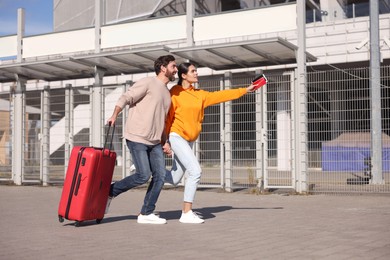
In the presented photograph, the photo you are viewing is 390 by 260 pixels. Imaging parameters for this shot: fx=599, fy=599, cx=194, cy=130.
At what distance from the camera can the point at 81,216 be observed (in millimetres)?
6828

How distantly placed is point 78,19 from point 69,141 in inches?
612

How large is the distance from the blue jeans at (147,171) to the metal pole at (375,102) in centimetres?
713

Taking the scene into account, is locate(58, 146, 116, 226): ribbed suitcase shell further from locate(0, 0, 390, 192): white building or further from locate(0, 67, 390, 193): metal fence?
locate(0, 67, 390, 193): metal fence

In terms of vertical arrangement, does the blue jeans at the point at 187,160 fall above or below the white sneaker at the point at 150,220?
above

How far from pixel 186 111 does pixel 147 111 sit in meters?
0.54

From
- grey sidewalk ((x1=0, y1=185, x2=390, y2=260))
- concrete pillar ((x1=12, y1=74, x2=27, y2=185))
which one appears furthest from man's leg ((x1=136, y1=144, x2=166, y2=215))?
concrete pillar ((x1=12, y1=74, x2=27, y2=185))

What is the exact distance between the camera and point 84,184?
686 cm

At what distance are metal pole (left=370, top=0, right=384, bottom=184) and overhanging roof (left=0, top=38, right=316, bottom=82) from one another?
1611mm

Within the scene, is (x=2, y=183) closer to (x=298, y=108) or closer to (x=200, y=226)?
(x=298, y=108)

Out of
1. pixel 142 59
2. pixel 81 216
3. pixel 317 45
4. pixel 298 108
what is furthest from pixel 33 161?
pixel 317 45

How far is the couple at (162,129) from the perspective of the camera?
710cm

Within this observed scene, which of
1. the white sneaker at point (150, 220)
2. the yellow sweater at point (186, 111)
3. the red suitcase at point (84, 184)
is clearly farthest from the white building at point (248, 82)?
the red suitcase at point (84, 184)

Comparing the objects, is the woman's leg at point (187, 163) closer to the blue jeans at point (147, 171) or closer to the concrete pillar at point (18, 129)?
the blue jeans at point (147, 171)

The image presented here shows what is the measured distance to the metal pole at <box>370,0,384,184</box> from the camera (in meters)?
13.4
